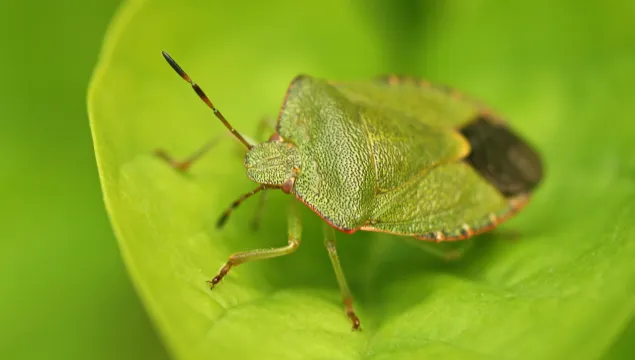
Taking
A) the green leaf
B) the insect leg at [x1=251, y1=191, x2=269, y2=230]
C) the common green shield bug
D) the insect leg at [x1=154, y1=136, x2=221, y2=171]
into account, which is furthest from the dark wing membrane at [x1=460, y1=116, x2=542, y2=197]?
the insect leg at [x1=154, y1=136, x2=221, y2=171]

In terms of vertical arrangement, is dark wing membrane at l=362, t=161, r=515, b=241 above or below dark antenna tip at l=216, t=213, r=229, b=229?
below

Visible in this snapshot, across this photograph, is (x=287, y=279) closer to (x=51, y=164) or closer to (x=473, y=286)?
(x=473, y=286)

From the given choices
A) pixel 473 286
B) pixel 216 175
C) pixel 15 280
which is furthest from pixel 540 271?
pixel 15 280

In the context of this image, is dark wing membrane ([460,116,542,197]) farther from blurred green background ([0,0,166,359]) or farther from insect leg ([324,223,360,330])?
blurred green background ([0,0,166,359])

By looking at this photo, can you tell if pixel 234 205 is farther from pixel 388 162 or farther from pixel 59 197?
pixel 59 197

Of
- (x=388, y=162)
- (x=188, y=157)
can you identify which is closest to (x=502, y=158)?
(x=388, y=162)

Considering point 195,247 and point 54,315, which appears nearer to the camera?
point 195,247
